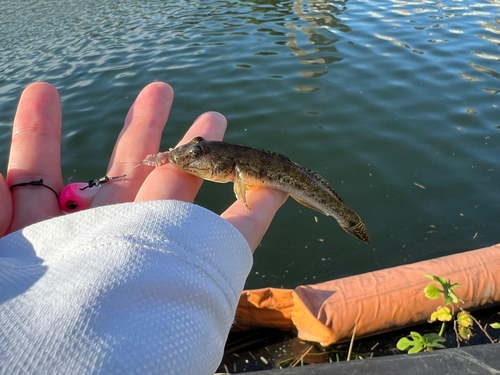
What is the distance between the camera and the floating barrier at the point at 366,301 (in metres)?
3.42

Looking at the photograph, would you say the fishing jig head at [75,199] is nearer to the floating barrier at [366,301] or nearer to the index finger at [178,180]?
the index finger at [178,180]

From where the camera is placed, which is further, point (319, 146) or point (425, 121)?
point (425, 121)

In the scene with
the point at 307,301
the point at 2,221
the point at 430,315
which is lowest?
the point at 430,315

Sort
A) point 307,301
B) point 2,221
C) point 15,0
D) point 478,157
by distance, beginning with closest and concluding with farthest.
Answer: point 2,221, point 307,301, point 478,157, point 15,0

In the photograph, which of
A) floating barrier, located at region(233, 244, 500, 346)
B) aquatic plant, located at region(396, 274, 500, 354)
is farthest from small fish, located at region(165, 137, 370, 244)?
aquatic plant, located at region(396, 274, 500, 354)

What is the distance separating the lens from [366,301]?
11.4ft

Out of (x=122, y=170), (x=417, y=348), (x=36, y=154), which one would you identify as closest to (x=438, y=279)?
(x=417, y=348)

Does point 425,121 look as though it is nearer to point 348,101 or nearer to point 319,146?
point 348,101

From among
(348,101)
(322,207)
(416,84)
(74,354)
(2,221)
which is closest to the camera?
(74,354)

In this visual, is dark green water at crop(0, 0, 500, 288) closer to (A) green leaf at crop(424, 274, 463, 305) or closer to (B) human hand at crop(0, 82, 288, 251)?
(A) green leaf at crop(424, 274, 463, 305)

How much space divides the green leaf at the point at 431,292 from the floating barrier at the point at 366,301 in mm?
168

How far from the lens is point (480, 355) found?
2520 mm

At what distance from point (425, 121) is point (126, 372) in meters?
7.06

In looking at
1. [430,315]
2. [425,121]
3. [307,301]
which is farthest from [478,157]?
[307,301]
